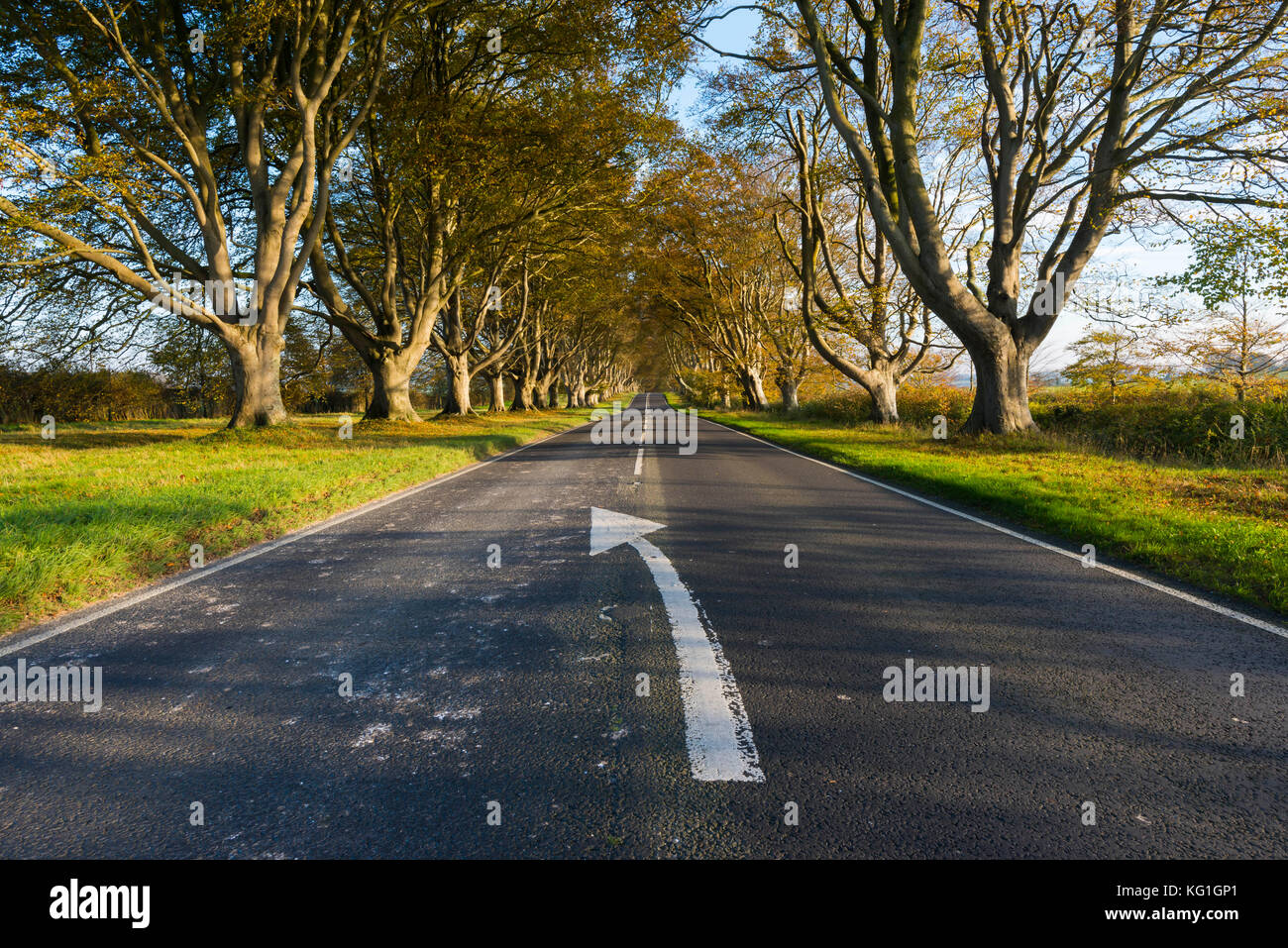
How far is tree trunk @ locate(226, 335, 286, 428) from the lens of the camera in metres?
15.6

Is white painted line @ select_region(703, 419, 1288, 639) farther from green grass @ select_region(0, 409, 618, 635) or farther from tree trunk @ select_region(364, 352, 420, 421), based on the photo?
tree trunk @ select_region(364, 352, 420, 421)

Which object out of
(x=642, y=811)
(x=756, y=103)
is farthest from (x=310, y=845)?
(x=756, y=103)

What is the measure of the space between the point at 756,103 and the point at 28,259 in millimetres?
18417

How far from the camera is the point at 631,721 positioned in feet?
9.21

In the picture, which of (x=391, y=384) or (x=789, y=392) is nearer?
(x=391, y=384)

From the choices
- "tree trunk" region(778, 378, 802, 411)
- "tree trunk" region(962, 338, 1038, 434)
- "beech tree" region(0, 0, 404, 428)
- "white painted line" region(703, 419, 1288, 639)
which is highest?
"beech tree" region(0, 0, 404, 428)

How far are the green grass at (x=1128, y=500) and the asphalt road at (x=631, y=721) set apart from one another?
1021 mm

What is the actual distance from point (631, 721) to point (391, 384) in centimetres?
2222

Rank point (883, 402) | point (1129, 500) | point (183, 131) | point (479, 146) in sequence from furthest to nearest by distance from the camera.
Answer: point (883, 402) < point (479, 146) < point (183, 131) < point (1129, 500)

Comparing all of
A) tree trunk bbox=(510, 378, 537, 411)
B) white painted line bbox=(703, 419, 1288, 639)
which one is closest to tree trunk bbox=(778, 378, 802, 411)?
tree trunk bbox=(510, 378, 537, 411)

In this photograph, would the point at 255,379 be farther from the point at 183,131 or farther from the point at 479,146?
the point at 479,146

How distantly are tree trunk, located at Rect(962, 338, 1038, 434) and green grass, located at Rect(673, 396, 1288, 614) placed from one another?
61 centimetres

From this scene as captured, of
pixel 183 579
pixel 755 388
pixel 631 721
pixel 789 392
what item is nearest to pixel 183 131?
pixel 183 579

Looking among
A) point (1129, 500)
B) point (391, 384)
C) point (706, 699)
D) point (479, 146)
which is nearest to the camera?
point (706, 699)
